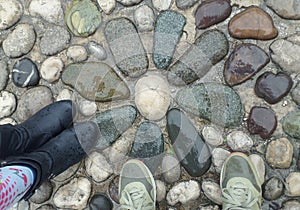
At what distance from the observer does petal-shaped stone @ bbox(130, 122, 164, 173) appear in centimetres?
157

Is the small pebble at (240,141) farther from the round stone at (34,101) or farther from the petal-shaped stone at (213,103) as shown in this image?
the round stone at (34,101)

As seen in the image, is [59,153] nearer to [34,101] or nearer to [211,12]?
[34,101]

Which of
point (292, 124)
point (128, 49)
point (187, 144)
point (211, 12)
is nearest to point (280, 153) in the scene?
point (292, 124)

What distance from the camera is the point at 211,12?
155 centimetres

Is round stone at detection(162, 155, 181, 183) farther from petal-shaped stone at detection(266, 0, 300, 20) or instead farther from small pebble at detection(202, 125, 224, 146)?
petal-shaped stone at detection(266, 0, 300, 20)

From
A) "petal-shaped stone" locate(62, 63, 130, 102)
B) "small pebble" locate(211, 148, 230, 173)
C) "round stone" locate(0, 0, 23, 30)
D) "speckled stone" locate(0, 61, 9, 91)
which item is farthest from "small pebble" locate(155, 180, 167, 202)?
"round stone" locate(0, 0, 23, 30)

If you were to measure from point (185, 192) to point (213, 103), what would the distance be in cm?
34

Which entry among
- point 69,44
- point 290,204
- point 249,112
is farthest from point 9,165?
point 290,204

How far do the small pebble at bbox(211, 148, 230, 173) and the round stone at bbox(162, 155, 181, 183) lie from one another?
0.14 meters

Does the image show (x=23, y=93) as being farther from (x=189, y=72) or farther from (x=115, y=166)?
(x=189, y=72)

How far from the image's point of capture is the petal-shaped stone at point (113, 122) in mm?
1592

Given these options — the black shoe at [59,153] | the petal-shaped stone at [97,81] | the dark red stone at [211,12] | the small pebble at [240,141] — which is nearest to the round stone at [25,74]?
the petal-shaped stone at [97,81]

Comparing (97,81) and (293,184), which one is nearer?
(293,184)

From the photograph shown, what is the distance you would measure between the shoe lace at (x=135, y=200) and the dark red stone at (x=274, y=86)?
0.57 metres
